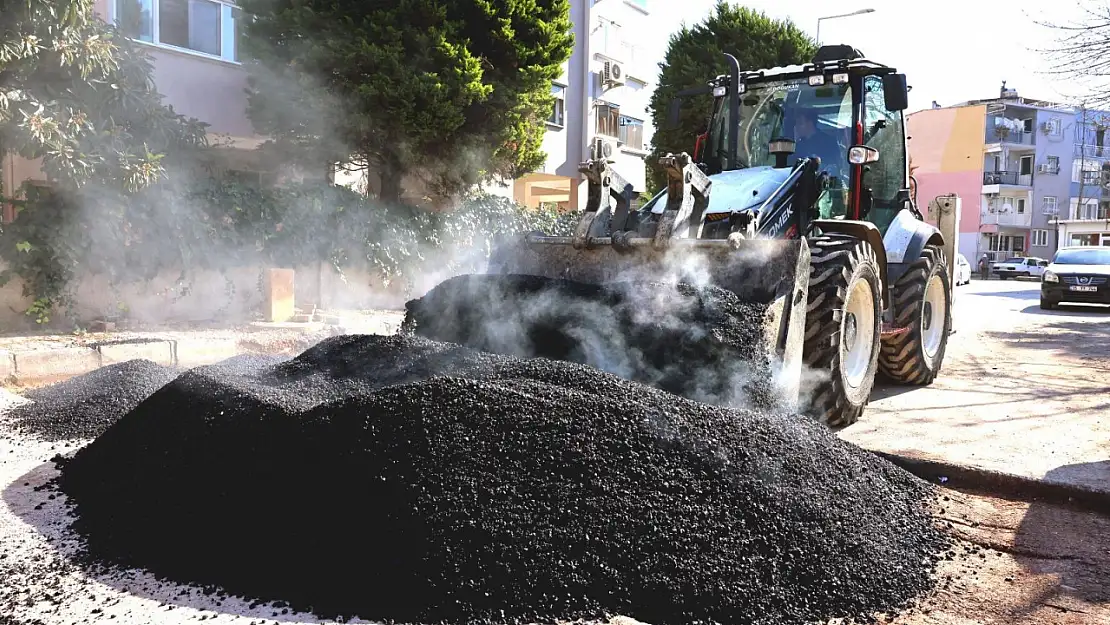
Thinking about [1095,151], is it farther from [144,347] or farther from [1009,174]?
[144,347]

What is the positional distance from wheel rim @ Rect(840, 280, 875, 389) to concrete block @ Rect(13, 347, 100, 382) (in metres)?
6.21

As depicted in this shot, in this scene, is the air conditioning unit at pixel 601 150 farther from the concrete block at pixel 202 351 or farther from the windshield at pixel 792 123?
the concrete block at pixel 202 351

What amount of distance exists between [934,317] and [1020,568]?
4886 millimetres

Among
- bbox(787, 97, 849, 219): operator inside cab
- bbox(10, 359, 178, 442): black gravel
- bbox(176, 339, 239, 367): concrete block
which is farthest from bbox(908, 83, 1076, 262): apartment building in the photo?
bbox(10, 359, 178, 442): black gravel

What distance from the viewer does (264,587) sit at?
113 inches

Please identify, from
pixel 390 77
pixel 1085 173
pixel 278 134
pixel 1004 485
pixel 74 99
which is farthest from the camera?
pixel 1085 173

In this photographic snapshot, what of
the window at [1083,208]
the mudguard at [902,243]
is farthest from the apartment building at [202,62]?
the window at [1083,208]

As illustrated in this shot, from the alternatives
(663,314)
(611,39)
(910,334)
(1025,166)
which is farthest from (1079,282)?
(1025,166)

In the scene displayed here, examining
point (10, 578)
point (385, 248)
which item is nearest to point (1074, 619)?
point (10, 578)

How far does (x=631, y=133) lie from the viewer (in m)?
26.1

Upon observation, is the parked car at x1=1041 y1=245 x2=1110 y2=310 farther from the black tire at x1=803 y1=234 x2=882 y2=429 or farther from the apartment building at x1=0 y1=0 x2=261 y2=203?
the apartment building at x1=0 y1=0 x2=261 y2=203

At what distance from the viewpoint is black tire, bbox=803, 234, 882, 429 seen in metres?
5.04

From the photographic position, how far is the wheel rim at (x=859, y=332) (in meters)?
5.57

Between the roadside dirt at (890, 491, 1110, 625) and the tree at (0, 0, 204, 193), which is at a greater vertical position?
the tree at (0, 0, 204, 193)
